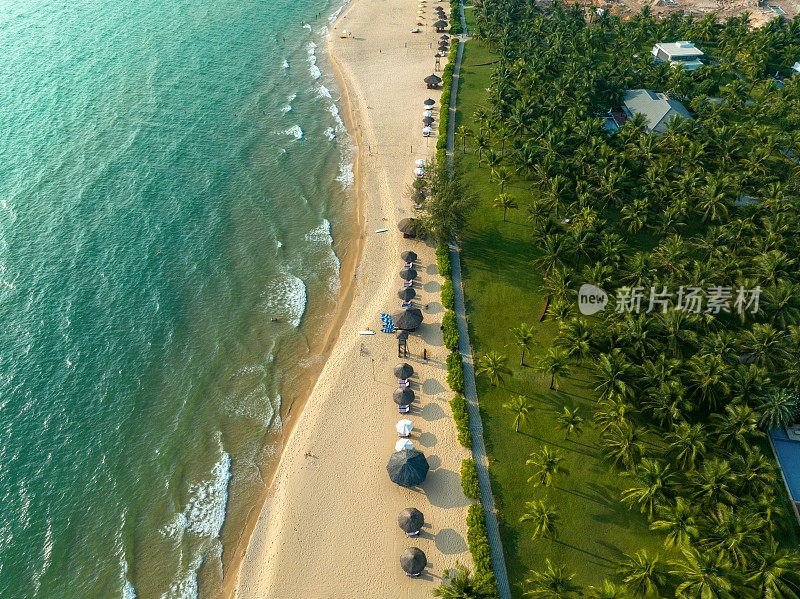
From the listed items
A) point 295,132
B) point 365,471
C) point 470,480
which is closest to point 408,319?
point 365,471

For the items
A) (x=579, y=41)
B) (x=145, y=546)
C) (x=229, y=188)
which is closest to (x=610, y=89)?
(x=579, y=41)

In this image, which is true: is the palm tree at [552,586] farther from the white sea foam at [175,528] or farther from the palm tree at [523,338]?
the white sea foam at [175,528]

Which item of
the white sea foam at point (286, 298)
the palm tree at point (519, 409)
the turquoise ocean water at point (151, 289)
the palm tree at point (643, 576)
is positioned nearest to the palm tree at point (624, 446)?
the palm tree at point (519, 409)

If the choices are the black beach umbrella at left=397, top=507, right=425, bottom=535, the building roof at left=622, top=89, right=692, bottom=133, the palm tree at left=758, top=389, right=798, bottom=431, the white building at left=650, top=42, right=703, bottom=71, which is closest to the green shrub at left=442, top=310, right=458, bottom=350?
the black beach umbrella at left=397, top=507, right=425, bottom=535

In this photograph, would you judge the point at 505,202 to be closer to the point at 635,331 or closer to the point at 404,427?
the point at 635,331

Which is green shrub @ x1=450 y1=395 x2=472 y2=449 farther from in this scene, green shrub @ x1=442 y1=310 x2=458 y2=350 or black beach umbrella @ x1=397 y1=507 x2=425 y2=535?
black beach umbrella @ x1=397 y1=507 x2=425 y2=535

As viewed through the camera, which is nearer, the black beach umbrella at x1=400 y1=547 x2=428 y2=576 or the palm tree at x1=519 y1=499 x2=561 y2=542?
the palm tree at x1=519 y1=499 x2=561 y2=542
